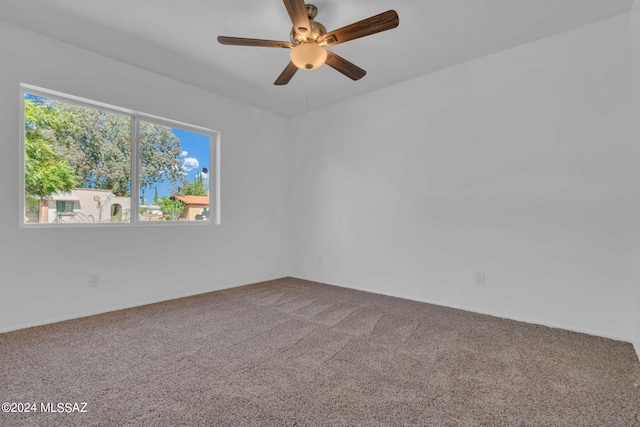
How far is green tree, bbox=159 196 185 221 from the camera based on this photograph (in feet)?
10.8

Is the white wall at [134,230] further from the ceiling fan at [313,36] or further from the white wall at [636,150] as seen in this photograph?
the white wall at [636,150]

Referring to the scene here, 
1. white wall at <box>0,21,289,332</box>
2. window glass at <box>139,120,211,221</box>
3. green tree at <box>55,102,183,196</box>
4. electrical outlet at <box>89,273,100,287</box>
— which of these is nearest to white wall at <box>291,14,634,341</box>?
white wall at <box>0,21,289,332</box>

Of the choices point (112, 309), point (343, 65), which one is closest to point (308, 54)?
point (343, 65)

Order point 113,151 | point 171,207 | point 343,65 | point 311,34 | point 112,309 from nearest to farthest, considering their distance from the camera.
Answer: point 311,34
point 343,65
point 112,309
point 113,151
point 171,207

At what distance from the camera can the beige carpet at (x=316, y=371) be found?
4.46ft

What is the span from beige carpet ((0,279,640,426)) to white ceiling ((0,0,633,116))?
2421 mm

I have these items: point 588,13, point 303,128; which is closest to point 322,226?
point 303,128

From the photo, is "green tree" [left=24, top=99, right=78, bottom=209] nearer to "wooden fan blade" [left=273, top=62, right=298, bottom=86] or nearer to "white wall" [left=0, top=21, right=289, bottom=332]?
"white wall" [left=0, top=21, right=289, bottom=332]

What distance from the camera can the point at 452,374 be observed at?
1.71 metres

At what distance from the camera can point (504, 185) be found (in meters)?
2.66

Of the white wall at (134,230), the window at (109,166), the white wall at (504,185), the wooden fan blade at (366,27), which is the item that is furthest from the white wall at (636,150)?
the window at (109,166)

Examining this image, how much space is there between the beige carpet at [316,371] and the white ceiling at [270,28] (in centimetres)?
242

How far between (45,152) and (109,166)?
47 cm

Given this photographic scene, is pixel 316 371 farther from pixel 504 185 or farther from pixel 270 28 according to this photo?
pixel 270 28
